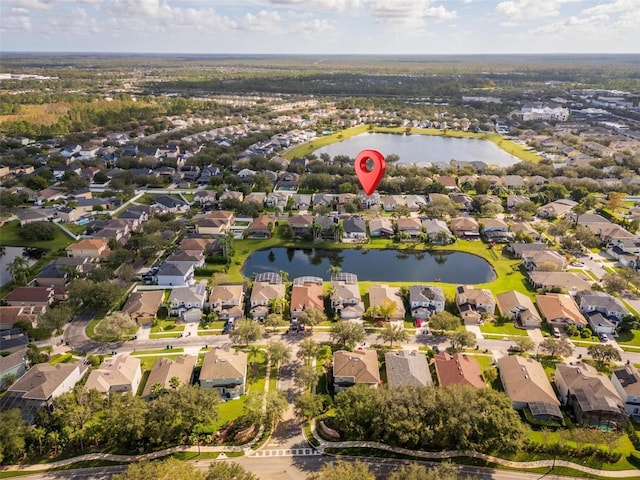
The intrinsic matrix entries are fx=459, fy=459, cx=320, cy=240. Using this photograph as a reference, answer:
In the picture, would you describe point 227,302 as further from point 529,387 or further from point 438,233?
point 438,233

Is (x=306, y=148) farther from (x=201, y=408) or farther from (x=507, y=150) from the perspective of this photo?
(x=201, y=408)

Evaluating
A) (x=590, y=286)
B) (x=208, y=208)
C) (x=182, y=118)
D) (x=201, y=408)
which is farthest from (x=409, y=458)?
(x=182, y=118)

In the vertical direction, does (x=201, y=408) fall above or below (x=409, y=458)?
above

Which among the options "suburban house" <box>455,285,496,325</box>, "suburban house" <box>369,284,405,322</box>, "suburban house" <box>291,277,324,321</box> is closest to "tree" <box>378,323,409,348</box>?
"suburban house" <box>369,284,405,322</box>

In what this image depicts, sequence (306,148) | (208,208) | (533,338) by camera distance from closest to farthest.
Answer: (533,338), (208,208), (306,148)

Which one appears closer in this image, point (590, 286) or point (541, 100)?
point (590, 286)

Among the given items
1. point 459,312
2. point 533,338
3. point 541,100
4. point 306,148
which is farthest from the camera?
point 541,100

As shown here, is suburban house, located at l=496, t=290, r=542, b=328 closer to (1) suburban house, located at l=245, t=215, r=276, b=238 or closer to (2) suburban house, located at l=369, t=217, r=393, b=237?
(2) suburban house, located at l=369, t=217, r=393, b=237

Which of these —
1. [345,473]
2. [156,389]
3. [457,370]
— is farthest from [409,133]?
[345,473]
